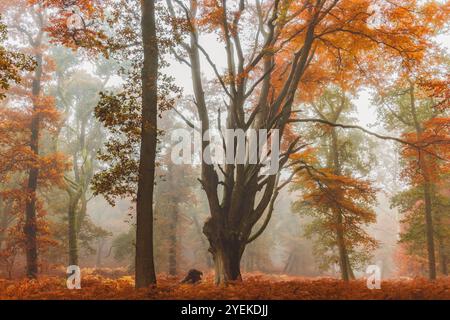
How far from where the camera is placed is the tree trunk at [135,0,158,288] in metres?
7.41

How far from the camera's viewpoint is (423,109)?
17844mm

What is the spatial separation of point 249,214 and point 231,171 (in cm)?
141

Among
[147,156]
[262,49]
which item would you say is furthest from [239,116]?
[147,156]

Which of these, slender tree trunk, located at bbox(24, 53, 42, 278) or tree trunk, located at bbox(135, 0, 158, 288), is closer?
tree trunk, located at bbox(135, 0, 158, 288)

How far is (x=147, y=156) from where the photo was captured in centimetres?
763

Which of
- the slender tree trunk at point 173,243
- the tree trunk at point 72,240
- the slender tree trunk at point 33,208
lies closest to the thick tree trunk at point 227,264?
the slender tree trunk at point 33,208

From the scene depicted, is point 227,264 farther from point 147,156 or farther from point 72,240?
point 72,240

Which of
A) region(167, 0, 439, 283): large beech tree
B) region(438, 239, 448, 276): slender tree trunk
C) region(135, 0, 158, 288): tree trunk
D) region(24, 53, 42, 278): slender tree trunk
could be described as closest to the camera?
region(135, 0, 158, 288): tree trunk

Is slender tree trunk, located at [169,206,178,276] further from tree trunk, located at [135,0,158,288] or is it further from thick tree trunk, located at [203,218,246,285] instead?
tree trunk, located at [135,0,158,288]

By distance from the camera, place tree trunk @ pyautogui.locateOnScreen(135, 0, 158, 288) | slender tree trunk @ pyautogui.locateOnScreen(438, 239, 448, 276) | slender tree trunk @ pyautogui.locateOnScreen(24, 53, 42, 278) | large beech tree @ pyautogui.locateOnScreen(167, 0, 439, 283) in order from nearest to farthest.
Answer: tree trunk @ pyautogui.locateOnScreen(135, 0, 158, 288)
large beech tree @ pyautogui.locateOnScreen(167, 0, 439, 283)
slender tree trunk @ pyautogui.locateOnScreen(24, 53, 42, 278)
slender tree trunk @ pyautogui.locateOnScreen(438, 239, 448, 276)

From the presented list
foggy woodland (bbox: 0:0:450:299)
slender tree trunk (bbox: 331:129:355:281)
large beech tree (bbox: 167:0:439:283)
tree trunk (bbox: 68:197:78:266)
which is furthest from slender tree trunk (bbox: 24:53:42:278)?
slender tree trunk (bbox: 331:129:355:281)

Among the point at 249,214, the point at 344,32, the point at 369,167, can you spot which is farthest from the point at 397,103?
the point at 249,214

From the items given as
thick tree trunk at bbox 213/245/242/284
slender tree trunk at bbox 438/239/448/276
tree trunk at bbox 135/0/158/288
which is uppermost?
tree trunk at bbox 135/0/158/288
